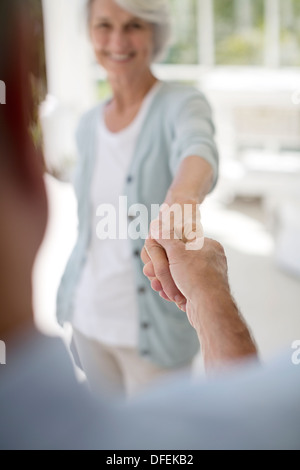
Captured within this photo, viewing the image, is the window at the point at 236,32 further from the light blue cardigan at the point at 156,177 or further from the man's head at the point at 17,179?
the man's head at the point at 17,179

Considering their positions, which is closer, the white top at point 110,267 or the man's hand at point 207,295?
the man's hand at point 207,295

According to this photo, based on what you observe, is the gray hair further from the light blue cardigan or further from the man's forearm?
the man's forearm

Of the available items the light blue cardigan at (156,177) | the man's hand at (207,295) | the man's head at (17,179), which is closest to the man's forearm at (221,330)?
the man's hand at (207,295)

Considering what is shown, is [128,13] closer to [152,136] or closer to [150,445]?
[152,136]

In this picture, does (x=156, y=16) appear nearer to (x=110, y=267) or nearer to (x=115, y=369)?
(x=110, y=267)

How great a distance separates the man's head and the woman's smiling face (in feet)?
0.24

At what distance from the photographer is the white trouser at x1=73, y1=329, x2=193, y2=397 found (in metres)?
0.67

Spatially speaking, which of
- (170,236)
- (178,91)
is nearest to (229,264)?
(170,236)

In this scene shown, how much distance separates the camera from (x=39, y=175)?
0.61 meters

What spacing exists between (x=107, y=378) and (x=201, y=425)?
0.45ft

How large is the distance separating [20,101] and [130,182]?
5.9 inches

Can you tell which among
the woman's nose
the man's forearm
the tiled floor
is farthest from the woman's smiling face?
the man's forearm

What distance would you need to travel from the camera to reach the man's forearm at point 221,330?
478mm

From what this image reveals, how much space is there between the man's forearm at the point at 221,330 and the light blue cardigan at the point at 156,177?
0.11 meters
